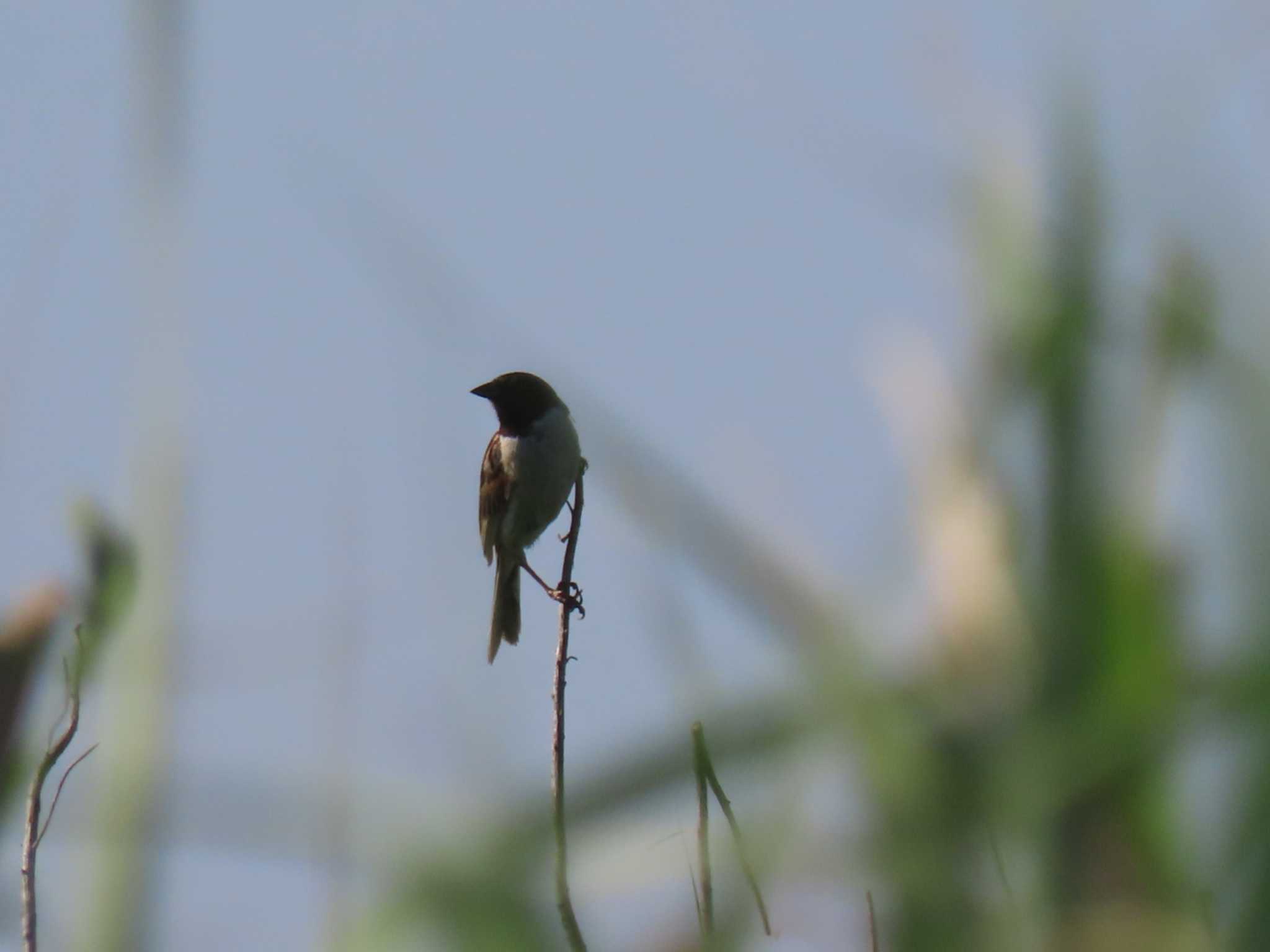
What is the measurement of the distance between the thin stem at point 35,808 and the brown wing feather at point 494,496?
459cm

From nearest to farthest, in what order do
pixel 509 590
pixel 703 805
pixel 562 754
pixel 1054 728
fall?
pixel 1054 728, pixel 703 805, pixel 562 754, pixel 509 590

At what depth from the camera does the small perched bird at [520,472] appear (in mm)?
6129

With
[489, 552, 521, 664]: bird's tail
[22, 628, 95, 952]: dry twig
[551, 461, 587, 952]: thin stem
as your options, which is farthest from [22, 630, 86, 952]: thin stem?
[489, 552, 521, 664]: bird's tail

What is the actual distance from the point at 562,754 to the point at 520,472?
4813mm

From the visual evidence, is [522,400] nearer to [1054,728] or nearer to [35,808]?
[35,808]

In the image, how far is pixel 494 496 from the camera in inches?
249

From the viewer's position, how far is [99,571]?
1242mm

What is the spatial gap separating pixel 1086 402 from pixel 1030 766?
6.1 inches

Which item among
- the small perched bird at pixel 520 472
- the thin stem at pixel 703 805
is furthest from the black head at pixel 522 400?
the thin stem at pixel 703 805

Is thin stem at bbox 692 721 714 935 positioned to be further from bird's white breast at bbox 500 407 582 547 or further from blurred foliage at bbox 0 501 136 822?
bird's white breast at bbox 500 407 582 547

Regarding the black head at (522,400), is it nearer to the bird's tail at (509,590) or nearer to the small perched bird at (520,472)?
the small perched bird at (520,472)

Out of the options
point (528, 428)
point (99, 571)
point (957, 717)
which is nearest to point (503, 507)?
point (528, 428)

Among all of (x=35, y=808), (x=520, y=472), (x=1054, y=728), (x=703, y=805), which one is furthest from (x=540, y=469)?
(x=1054, y=728)

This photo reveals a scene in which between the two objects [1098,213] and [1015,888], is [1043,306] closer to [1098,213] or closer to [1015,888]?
[1098,213]
